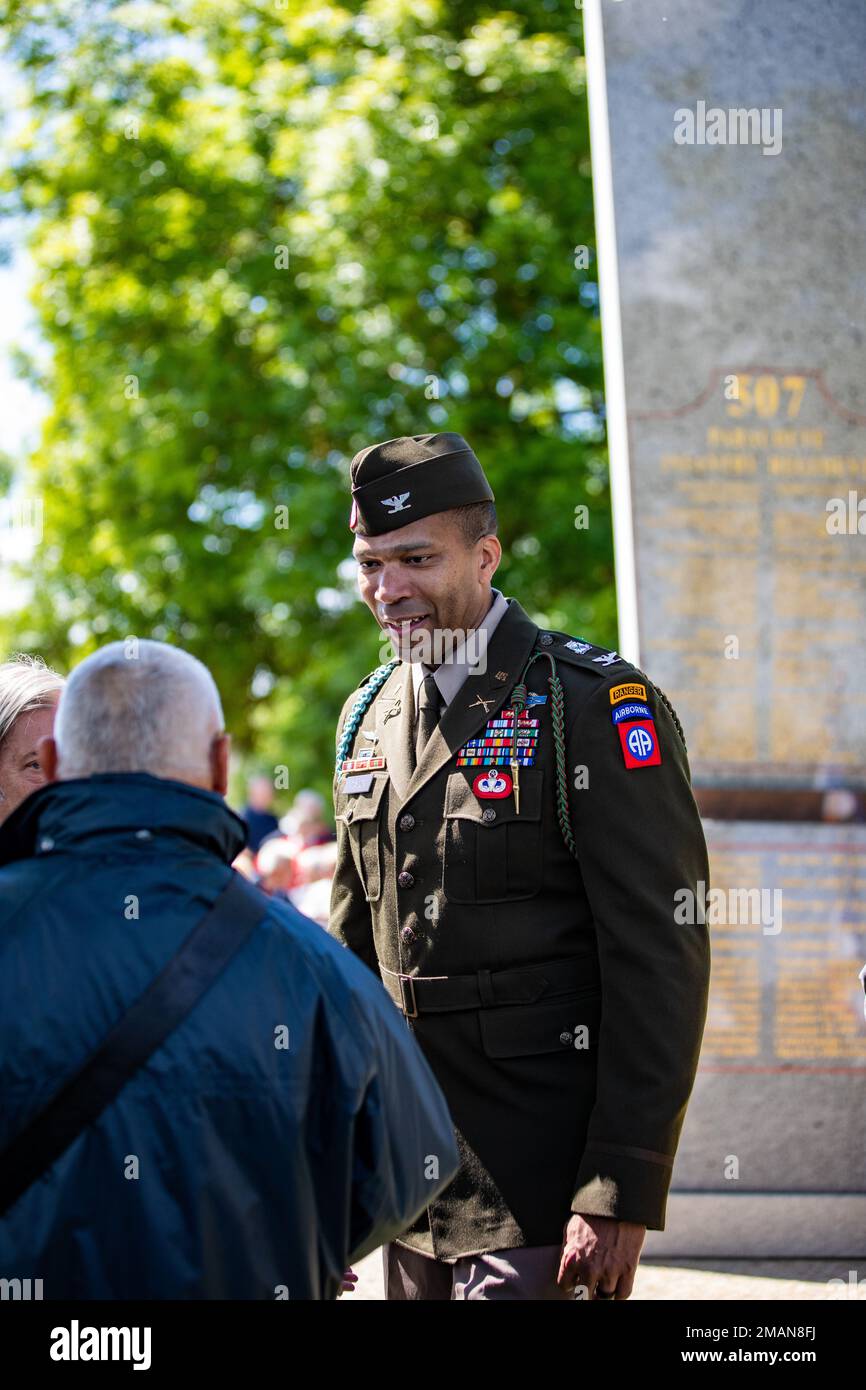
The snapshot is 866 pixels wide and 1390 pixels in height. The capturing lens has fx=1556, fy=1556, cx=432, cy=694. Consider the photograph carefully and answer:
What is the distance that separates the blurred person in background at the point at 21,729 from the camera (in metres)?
3.51

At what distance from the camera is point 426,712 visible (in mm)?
3328

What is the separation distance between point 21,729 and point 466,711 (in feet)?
3.48

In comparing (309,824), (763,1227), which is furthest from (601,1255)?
(309,824)

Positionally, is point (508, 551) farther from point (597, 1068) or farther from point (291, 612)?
point (597, 1068)

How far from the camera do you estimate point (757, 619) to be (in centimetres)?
595

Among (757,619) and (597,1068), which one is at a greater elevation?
(757,619)

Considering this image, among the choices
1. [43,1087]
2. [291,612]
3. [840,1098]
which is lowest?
[840,1098]

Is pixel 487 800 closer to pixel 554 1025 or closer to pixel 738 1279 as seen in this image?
pixel 554 1025

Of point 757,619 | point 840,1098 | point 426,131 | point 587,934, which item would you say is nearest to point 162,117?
point 426,131

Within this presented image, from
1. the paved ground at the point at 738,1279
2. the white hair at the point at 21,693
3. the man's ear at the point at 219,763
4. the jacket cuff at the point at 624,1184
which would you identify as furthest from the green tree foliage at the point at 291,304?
the man's ear at the point at 219,763

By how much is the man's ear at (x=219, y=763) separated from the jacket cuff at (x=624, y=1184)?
3.59ft

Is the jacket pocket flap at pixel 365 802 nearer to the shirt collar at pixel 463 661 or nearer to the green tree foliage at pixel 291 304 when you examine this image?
the shirt collar at pixel 463 661

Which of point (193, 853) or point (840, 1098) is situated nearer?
point (193, 853)

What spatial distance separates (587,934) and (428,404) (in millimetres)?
11191
